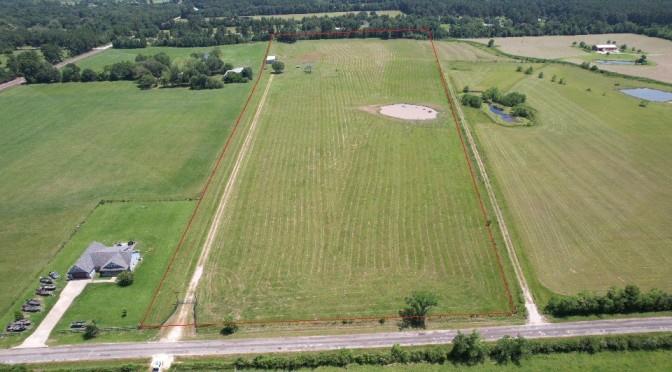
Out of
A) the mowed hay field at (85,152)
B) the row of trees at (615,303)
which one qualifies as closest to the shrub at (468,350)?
the row of trees at (615,303)

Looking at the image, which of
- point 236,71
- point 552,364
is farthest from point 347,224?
point 236,71

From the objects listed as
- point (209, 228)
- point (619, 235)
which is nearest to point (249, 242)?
point (209, 228)

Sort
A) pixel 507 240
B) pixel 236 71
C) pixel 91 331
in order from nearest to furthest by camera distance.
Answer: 1. pixel 91 331
2. pixel 507 240
3. pixel 236 71

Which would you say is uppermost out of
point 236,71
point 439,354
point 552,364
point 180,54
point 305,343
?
point 180,54

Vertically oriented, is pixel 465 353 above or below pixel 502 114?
below

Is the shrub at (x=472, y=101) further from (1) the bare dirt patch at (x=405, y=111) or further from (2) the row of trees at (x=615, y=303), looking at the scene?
(2) the row of trees at (x=615, y=303)

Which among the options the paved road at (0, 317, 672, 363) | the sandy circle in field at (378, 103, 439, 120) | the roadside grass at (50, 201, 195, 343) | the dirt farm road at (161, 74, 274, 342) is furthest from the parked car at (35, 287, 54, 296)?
the sandy circle in field at (378, 103, 439, 120)

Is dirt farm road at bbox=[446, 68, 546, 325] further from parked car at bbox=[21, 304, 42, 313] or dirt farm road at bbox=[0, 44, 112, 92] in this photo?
dirt farm road at bbox=[0, 44, 112, 92]

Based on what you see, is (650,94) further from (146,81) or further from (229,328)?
(146,81)
